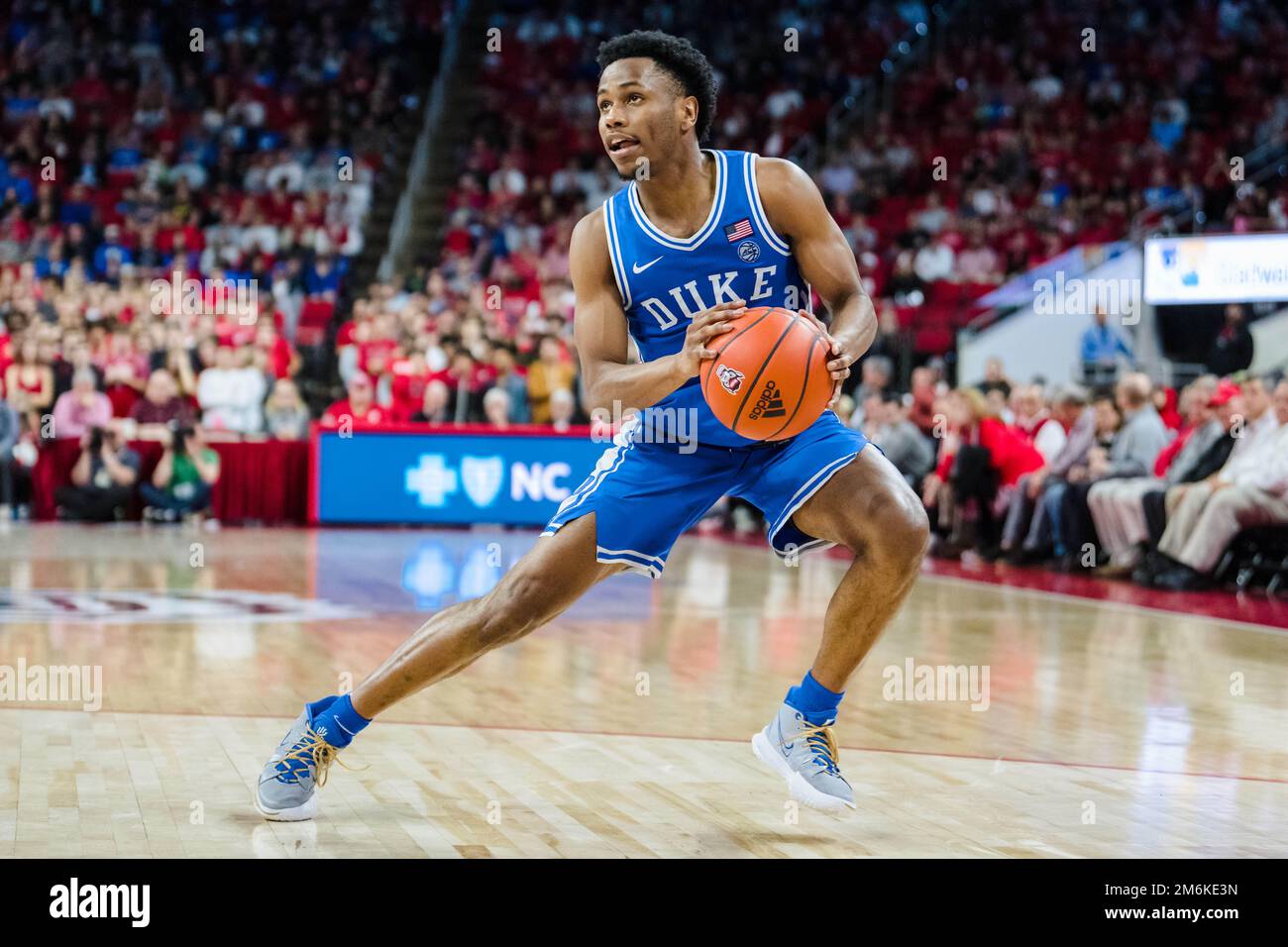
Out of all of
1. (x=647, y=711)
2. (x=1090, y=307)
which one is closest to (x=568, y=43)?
(x=1090, y=307)

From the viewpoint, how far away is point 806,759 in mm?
4289

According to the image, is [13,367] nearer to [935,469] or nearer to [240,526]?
[240,526]

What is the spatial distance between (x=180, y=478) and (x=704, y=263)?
1113cm

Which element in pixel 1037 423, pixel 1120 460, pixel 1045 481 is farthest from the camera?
pixel 1037 423

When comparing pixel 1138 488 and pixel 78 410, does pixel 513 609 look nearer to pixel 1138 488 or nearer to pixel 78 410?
pixel 1138 488

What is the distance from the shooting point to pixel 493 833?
3.99 metres

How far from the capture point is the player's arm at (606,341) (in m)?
3.98

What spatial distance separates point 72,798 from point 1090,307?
12.4 m

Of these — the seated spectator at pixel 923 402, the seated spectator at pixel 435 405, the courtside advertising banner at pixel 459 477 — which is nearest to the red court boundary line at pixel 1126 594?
the seated spectator at pixel 923 402

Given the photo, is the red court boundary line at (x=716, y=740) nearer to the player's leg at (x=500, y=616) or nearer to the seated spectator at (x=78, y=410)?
the player's leg at (x=500, y=616)

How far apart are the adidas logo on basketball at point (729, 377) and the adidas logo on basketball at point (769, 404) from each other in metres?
Answer: 0.06

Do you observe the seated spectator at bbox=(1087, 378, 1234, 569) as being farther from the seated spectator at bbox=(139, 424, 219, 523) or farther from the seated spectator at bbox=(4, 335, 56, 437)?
the seated spectator at bbox=(4, 335, 56, 437)

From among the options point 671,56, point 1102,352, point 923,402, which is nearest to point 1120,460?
point 923,402

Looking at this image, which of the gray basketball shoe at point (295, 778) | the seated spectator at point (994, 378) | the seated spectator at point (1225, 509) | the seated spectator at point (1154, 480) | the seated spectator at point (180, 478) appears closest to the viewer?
the gray basketball shoe at point (295, 778)
